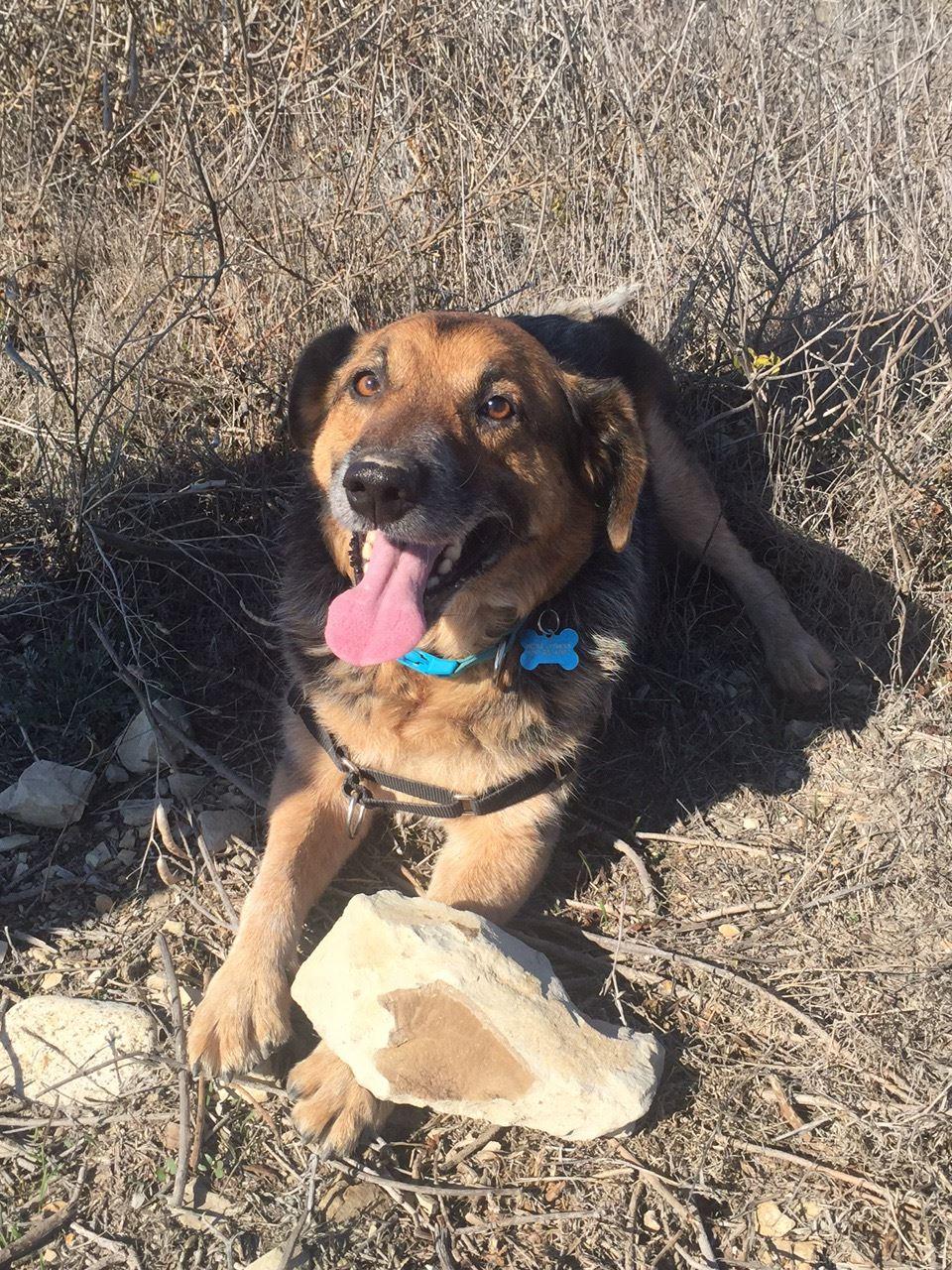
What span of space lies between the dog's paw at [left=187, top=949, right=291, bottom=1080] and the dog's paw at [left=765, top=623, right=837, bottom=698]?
2361 mm

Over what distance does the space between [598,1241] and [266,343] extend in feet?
12.2

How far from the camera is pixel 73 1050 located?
259cm

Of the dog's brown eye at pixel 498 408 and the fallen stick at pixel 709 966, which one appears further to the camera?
the dog's brown eye at pixel 498 408

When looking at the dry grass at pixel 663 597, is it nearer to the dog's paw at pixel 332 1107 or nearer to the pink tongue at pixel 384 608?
the dog's paw at pixel 332 1107

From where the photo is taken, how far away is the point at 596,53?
5.32 meters

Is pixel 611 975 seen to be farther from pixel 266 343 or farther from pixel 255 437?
pixel 266 343

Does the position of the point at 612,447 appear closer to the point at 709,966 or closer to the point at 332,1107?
the point at 709,966

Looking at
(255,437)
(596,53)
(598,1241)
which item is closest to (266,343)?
(255,437)

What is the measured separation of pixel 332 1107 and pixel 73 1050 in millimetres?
723

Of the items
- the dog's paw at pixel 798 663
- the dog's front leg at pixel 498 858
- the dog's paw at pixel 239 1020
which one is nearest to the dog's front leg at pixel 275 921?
the dog's paw at pixel 239 1020

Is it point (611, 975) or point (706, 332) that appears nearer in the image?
point (611, 975)

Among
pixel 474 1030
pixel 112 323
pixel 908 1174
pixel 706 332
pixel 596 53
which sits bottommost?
pixel 908 1174

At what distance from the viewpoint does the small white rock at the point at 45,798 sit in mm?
3258

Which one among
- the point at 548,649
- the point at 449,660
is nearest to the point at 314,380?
the point at 449,660
